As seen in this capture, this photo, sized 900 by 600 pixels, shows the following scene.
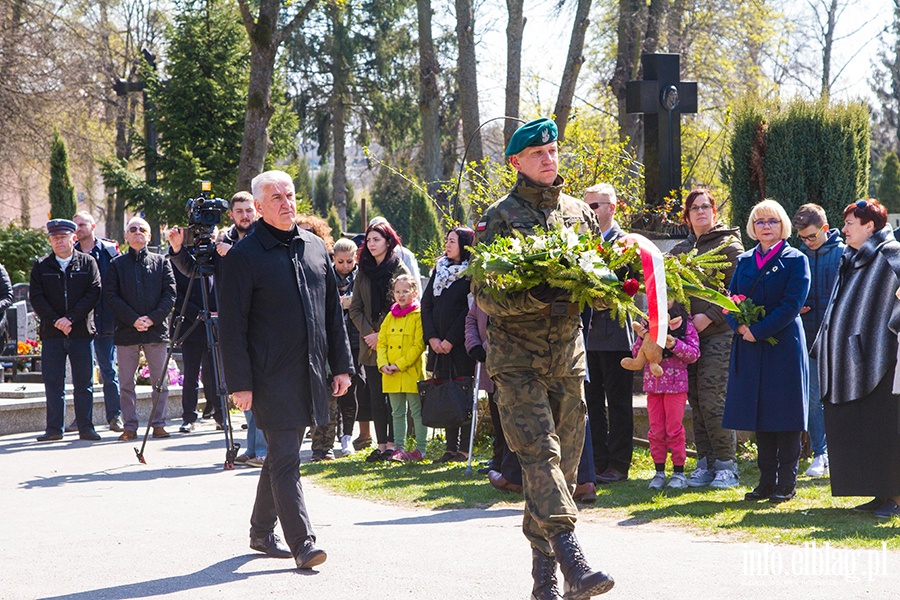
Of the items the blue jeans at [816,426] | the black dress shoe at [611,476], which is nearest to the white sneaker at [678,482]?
the black dress shoe at [611,476]

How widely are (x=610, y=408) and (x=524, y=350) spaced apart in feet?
11.7

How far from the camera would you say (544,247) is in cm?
497

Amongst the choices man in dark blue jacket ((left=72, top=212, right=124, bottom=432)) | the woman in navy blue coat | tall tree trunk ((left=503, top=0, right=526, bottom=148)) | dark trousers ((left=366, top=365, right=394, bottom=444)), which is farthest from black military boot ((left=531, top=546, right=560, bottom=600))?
tall tree trunk ((left=503, top=0, right=526, bottom=148))

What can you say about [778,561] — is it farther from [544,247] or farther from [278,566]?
[278,566]

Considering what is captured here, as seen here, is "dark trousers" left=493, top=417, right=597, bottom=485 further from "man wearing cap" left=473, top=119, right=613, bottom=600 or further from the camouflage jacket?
the camouflage jacket

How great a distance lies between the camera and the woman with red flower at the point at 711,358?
→ 830cm

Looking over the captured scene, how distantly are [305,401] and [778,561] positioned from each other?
2560mm

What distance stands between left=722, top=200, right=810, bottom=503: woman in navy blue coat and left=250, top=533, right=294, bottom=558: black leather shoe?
10.7 feet

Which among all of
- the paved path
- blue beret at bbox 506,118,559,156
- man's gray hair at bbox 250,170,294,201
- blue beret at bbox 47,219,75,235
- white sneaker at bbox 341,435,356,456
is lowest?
the paved path

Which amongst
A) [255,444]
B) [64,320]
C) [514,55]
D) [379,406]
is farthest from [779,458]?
[514,55]

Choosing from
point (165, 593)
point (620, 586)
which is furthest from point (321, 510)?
point (620, 586)

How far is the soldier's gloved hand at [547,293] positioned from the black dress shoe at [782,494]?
3.35 metres

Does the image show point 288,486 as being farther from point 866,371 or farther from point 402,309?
point 402,309

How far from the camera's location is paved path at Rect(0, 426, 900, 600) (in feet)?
17.5
